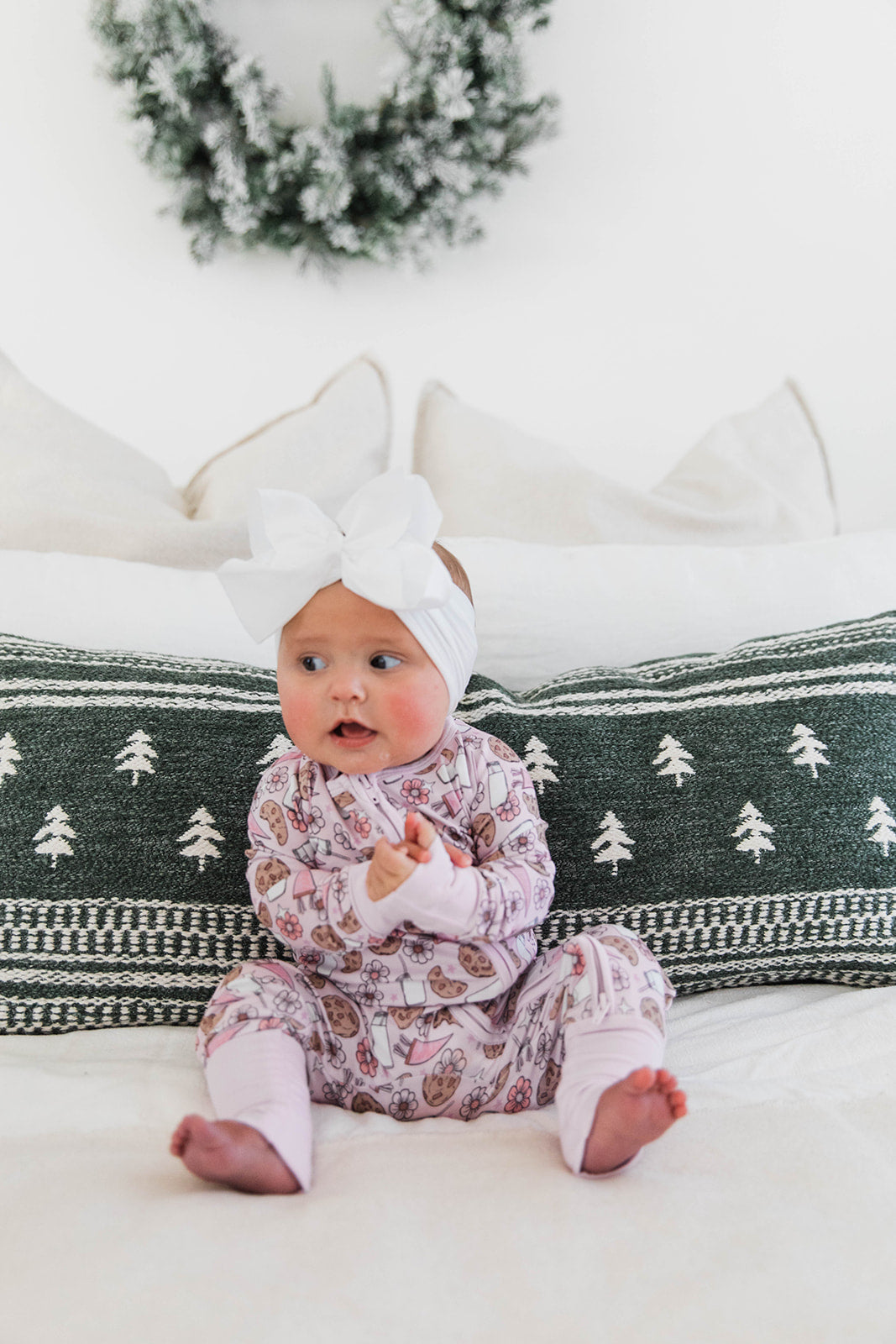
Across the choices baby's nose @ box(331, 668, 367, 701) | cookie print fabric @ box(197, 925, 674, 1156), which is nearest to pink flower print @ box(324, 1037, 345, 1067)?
cookie print fabric @ box(197, 925, 674, 1156)

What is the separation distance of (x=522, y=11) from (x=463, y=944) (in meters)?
1.48

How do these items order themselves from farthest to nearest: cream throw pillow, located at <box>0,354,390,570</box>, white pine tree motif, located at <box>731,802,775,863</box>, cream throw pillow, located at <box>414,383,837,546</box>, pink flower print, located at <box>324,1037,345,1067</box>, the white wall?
1. the white wall
2. cream throw pillow, located at <box>414,383,837,546</box>
3. cream throw pillow, located at <box>0,354,390,570</box>
4. white pine tree motif, located at <box>731,802,775,863</box>
5. pink flower print, located at <box>324,1037,345,1067</box>

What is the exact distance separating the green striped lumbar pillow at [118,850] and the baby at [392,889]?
9 centimetres

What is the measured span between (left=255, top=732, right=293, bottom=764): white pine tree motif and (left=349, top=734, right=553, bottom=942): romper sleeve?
226mm

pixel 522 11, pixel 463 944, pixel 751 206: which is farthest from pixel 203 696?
pixel 751 206

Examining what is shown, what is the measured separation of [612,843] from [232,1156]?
47cm

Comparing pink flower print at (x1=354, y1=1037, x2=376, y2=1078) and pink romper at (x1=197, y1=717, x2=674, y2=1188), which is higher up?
pink romper at (x1=197, y1=717, x2=674, y2=1188)

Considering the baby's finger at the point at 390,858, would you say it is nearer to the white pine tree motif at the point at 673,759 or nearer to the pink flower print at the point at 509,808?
the pink flower print at the point at 509,808

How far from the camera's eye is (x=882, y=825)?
3.24 ft

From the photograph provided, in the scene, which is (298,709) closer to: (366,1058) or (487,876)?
(487,876)

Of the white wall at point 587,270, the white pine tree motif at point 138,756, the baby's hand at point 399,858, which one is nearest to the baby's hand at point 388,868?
the baby's hand at point 399,858

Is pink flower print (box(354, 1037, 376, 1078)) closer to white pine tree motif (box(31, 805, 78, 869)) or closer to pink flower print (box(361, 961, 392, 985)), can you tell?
pink flower print (box(361, 961, 392, 985))

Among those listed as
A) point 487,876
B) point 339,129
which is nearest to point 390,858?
point 487,876

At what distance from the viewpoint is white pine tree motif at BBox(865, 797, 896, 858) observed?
38.6 inches
